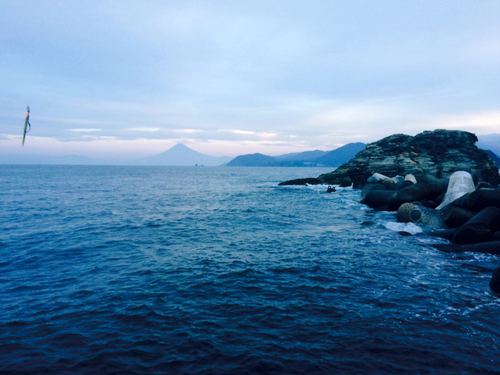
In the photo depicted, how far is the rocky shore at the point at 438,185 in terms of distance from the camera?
1518 cm

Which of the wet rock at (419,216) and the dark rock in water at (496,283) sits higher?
the wet rock at (419,216)

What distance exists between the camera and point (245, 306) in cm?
888

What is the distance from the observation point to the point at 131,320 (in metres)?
8.08

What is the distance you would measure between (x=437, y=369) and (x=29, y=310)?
11546 millimetres

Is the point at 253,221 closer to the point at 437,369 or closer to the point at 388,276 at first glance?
the point at 388,276

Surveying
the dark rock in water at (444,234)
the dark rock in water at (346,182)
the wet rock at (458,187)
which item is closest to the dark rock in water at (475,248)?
the dark rock in water at (444,234)

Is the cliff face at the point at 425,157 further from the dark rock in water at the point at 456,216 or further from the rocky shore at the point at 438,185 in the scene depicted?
the dark rock in water at the point at 456,216

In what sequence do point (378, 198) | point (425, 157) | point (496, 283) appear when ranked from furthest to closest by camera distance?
point (425, 157)
point (378, 198)
point (496, 283)

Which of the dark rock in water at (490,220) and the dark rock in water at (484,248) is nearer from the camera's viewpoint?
the dark rock in water at (484,248)

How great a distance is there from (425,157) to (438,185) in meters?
38.7

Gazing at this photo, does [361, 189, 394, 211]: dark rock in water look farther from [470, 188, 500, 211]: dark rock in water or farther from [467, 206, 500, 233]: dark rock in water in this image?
[467, 206, 500, 233]: dark rock in water

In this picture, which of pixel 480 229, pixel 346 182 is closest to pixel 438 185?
pixel 480 229

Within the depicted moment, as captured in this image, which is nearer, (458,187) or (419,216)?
(419,216)

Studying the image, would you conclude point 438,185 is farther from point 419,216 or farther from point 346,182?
point 346,182
